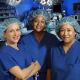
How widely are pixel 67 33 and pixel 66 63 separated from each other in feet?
0.82

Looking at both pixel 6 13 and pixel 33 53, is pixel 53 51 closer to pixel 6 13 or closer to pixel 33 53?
pixel 33 53

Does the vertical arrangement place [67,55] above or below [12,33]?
below

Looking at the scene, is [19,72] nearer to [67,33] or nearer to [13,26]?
[13,26]

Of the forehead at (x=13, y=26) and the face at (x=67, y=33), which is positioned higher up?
the forehead at (x=13, y=26)

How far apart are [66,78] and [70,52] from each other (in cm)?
22

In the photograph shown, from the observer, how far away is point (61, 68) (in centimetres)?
157

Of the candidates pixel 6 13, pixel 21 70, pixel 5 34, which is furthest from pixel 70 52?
pixel 6 13

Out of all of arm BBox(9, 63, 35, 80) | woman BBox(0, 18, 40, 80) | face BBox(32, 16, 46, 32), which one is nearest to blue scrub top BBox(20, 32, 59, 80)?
face BBox(32, 16, 46, 32)

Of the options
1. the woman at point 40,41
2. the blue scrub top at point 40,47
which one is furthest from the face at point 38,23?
the blue scrub top at point 40,47

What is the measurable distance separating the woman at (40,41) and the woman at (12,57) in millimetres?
263

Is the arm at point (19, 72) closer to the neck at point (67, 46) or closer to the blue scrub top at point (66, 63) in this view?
the blue scrub top at point (66, 63)

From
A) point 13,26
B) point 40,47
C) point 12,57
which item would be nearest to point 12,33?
point 13,26

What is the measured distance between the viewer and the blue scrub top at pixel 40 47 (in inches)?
74.0

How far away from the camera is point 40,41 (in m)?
1.96
